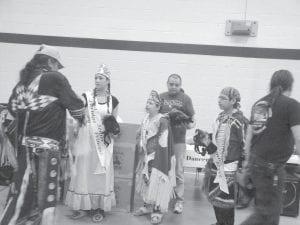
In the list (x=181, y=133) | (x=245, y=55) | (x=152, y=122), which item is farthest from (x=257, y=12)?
(x=152, y=122)

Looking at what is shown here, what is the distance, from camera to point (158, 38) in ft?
22.0

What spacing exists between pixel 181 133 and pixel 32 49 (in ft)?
11.6

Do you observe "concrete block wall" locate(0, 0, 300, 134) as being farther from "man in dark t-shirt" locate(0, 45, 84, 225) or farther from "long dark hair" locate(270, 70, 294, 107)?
"man in dark t-shirt" locate(0, 45, 84, 225)

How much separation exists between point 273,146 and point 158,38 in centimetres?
413

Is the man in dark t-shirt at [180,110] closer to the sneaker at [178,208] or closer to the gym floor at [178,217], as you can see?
the sneaker at [178,208]

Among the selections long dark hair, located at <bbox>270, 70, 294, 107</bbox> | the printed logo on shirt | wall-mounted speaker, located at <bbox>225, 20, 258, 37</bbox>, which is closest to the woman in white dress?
the printed logo on shirt

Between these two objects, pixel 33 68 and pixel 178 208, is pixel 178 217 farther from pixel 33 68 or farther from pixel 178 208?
pixel 33 68

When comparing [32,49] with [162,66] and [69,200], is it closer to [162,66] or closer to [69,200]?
[162,66]

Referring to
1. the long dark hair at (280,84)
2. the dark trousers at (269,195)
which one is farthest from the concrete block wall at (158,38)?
the dark trousers at (269,195)

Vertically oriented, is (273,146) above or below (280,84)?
below

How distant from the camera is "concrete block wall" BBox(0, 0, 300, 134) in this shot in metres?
6.46

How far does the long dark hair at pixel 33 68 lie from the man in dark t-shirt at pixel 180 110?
210cm

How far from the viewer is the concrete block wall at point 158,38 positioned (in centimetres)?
646

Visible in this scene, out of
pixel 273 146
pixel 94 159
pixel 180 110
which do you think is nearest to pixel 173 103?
pixel 180 110
